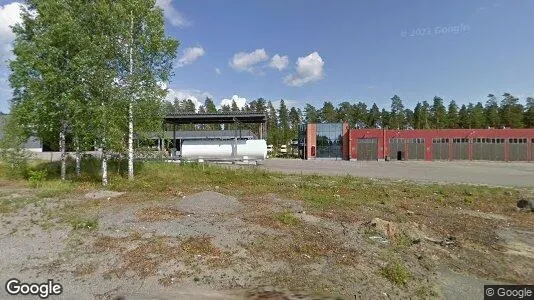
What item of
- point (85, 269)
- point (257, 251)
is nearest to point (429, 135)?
point (257, 251)

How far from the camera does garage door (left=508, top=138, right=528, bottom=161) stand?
5853 centimetres

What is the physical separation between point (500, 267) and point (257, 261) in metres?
5.50

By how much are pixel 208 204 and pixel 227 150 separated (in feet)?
98.3

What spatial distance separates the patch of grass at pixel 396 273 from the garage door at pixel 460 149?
61.7 meters

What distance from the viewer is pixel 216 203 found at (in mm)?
13188

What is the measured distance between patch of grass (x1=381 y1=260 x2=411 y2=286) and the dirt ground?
0.03m

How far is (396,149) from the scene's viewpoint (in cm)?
6153

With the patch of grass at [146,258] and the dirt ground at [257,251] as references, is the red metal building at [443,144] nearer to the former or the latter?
the dirt ground at [257,251]

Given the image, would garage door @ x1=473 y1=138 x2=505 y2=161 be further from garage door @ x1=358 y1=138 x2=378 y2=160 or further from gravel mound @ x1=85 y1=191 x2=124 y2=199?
gravel mound @ x1=85 y1=191 x2=124 y2=199

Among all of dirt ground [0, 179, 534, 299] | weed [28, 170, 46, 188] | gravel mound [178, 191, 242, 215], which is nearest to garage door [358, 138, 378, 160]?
dirt ground [0, 179, 534, 299]

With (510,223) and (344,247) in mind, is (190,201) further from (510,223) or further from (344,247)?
(510,223)

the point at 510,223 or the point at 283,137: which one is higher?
the point at 283,137

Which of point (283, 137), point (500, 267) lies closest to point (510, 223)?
point (500, 267)

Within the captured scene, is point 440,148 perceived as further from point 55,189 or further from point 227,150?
point 55,189
